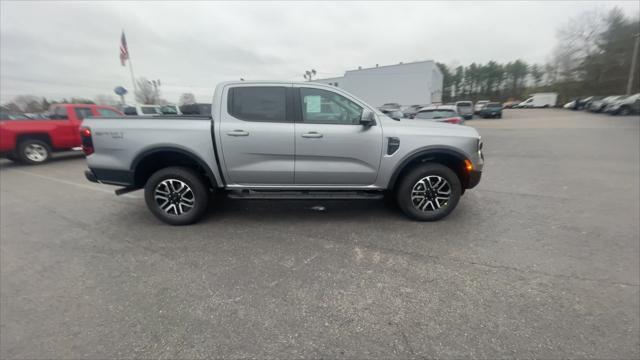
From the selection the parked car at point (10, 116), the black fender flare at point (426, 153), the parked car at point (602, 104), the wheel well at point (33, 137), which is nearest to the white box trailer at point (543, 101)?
the parked car at point (602, 104)

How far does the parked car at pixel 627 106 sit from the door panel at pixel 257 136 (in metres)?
32.4

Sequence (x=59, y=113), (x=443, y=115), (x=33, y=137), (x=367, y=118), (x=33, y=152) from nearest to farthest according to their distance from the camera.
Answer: (x=367, y=118)
(x=33, y=137)
(x=33, y=152)
(x=59, y=113)
(x=443, y=115)

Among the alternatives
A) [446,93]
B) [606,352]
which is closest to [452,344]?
[606,352]

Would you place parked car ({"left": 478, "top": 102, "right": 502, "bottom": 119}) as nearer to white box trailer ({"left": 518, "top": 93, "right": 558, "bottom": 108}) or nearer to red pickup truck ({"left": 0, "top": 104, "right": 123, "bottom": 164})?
white box trailer ({"left": 518, "top": 93, "right": 558, "bottom": 108})

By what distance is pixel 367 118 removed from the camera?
11.6 feet

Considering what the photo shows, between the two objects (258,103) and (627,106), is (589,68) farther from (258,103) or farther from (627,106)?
(258,103)

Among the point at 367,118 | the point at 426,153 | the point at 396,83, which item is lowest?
the point at 426,153

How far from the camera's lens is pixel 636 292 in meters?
2.43

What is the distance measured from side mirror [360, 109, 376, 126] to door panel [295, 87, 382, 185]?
0.07 meters

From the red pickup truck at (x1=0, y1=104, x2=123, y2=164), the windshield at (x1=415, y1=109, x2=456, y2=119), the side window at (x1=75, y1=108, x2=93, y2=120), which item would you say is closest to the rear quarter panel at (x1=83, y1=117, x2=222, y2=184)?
the red pickup truck at (x1=0, y1=104, x2=123, y2=164)

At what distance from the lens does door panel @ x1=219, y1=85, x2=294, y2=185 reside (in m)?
3.59

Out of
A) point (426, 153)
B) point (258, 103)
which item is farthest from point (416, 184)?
point (258, 103)

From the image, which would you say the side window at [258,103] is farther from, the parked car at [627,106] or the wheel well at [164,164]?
the parked car at [627,106]

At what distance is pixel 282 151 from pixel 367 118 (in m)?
1.18
